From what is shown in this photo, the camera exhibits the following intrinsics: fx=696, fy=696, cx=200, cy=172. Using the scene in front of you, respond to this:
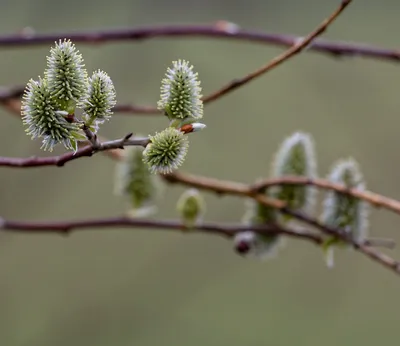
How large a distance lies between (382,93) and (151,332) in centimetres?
110

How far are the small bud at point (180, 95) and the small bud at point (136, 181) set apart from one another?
0.37 meters

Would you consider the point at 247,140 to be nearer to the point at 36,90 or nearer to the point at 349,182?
the point at 349,182

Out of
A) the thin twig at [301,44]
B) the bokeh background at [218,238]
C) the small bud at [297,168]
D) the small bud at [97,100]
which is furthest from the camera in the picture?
the bokeh background at [218,238]

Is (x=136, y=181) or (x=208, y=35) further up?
(x=208, y=35)

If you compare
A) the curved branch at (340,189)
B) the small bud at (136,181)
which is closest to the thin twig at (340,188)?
the curved branch at (340,189)

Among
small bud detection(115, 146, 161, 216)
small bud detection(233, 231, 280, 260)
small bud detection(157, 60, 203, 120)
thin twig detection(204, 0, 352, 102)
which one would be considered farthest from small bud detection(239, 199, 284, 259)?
small bud detection(157, 60, 203, 120)

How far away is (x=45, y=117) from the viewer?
48 cm

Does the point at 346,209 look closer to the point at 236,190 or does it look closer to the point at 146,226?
the point at 236,190

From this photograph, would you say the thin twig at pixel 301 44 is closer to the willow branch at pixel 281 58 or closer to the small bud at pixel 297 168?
the willow branch at pixel 281 58

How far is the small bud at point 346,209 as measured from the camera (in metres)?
0.78

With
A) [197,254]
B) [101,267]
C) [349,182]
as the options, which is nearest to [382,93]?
[197,254]

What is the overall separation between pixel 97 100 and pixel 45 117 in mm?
40

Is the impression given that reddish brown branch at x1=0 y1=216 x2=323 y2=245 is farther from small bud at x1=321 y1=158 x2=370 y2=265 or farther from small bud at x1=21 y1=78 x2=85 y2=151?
small bud at x1=21 y1=78 x2=85 y2=151

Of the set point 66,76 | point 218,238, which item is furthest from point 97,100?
point 218,238
